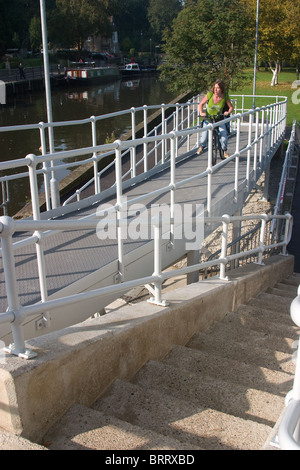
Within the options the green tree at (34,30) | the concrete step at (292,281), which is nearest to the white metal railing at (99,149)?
the concrete step at (292,281)

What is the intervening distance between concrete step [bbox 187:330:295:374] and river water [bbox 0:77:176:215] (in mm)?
12525

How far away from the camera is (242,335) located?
15.5 ft

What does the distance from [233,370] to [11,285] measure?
78.5 inches

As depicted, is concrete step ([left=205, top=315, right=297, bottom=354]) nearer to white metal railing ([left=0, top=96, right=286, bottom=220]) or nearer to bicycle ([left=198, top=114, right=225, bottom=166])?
white metal railing ([left=0, top=96, right=286, bottom=220])

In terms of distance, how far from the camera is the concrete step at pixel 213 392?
319cm

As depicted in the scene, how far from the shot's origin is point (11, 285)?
8.66ft

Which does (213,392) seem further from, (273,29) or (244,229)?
(273,29)

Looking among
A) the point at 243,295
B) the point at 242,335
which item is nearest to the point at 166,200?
the point at 243,295

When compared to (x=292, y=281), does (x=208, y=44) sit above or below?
above

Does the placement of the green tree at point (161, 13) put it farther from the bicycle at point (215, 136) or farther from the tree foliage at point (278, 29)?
the bicycle at point (215, 136)

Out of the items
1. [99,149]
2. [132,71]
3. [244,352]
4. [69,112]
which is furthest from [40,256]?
[132,71]
